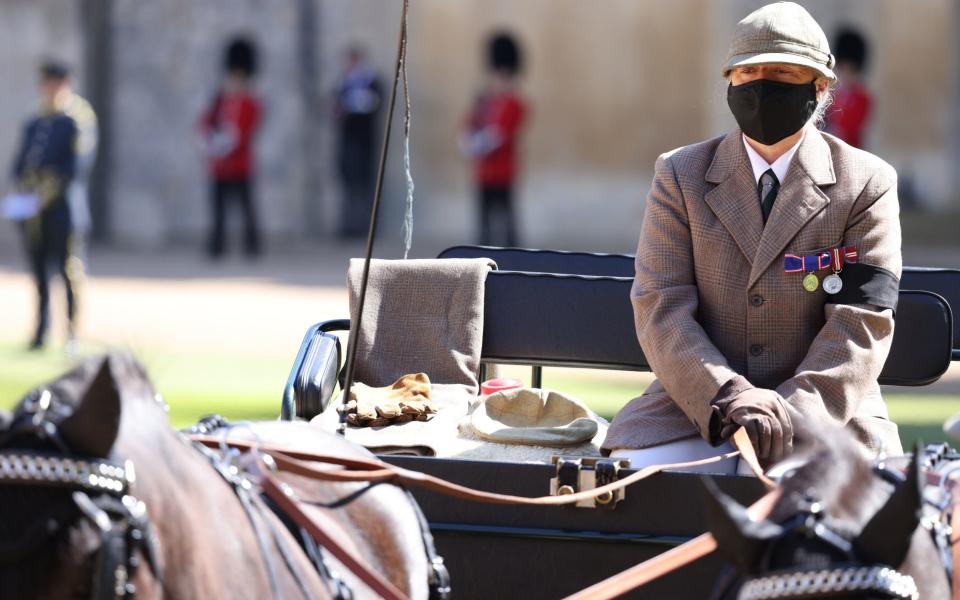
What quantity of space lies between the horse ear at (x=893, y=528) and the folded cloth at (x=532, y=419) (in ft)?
6.39

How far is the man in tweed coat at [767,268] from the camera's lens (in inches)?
143

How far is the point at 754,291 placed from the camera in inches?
149

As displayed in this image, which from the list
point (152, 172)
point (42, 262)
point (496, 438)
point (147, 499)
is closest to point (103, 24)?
point (152, 172)

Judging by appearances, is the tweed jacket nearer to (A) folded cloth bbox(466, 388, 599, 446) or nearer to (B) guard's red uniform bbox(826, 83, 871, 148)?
(A) folded cloth bbox(466, 388, 599, 446)

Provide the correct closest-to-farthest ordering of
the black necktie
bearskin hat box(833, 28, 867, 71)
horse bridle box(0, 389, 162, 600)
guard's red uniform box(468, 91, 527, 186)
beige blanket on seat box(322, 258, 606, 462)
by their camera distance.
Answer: horse bridle box(0, 389, 162, 600)
the black necktie
beige blanket on seat box(322, 258, 606, 462)
bearskin hat box(833, 28, 867, 71)
guard's red uniform box(468, 91, 527, 186)

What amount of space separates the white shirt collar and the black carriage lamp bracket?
863 mm

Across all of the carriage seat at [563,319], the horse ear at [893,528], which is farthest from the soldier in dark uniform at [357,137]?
the horse ear at [893,528]

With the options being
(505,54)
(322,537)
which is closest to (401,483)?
(322,537)

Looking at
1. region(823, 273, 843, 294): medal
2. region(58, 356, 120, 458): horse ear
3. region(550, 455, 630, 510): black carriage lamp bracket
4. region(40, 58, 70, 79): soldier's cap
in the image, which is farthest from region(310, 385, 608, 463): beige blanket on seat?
region(40, 58, 70, 79): soldier's cap

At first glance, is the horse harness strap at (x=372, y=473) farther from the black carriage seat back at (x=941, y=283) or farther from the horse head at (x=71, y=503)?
the black carriage seat back at (x=941, y=283)

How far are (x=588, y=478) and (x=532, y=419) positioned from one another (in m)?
0.77

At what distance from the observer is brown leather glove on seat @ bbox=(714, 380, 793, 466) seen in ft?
11.1

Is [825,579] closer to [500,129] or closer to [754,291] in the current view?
[754,291]

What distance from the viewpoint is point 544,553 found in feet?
11.6
